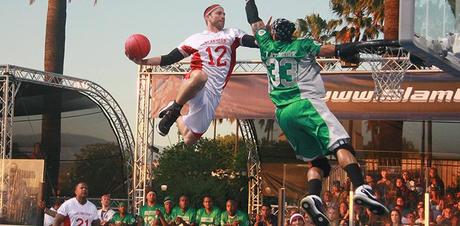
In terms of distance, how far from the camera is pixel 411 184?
14.6m

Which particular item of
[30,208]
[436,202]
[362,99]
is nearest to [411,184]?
[436,202]

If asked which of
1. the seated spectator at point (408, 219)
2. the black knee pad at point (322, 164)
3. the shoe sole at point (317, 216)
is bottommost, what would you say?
the seated spectator at point (408, 219)

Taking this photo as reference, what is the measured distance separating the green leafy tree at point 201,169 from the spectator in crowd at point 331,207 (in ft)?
79.1

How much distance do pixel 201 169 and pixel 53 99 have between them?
18.0 metres

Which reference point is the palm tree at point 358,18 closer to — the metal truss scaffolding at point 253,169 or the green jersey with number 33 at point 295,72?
the metal truss scaffolding at point 253,169

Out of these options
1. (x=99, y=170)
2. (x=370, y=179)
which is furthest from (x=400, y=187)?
(x=99, y=170)

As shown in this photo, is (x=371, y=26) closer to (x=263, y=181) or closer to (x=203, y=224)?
(x=263, y=181)

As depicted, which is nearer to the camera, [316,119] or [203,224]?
[316,119]


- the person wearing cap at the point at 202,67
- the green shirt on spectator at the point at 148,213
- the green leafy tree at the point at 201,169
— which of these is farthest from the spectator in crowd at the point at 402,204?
the green leafy tree at the point at 201,169

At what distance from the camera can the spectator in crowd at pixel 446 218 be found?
1416cm

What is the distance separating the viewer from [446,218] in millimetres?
14289

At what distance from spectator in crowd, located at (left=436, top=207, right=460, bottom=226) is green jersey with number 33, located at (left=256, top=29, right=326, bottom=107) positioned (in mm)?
4955

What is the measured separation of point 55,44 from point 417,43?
24.5 meters

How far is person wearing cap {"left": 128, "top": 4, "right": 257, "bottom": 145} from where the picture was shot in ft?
35.6
